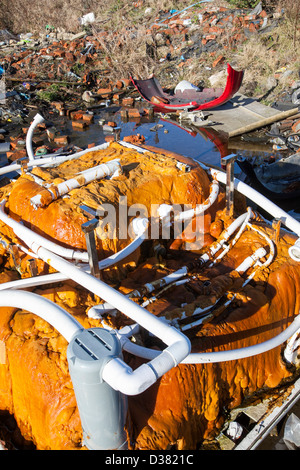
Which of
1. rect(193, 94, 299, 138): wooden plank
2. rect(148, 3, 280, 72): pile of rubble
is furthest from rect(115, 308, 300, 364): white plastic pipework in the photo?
rect(148, 3, 280, 72): pile of rubble

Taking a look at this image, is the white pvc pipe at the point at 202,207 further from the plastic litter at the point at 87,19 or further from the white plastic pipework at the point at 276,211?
the plastic litter at the point at 87,19

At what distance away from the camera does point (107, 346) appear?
2188 millimetres

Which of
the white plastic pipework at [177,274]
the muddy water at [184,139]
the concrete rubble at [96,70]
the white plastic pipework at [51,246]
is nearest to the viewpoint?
the white plastic pipework at [177,274]

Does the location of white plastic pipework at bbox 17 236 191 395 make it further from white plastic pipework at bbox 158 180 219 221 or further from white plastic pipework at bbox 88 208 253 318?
white plastic pipework at bbox 158 180 219 221

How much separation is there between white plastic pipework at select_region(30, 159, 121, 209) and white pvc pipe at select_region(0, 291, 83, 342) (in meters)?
1.02

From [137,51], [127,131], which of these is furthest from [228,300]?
[137,51]

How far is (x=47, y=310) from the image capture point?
2.56 meters

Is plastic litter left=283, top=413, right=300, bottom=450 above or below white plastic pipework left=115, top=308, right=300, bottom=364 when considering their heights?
below

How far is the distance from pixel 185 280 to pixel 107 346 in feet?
4.85

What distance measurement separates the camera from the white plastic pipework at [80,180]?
11.7 ft

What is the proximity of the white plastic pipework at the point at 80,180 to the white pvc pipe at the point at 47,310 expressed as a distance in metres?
1.02

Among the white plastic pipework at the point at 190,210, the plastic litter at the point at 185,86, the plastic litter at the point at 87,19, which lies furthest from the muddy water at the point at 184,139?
the plastic litter at the point at 87,19

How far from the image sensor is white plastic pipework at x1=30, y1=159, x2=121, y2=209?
355cm

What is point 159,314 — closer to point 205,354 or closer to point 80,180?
point 205,354
